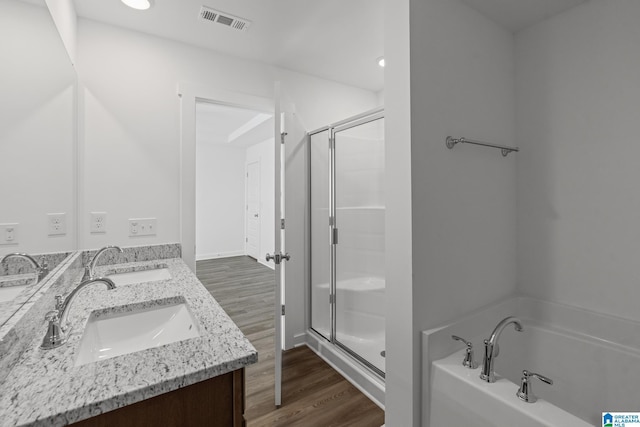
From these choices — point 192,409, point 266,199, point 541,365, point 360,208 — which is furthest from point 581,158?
point 266,199

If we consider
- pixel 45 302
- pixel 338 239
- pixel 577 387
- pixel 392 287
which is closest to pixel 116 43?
pixel 45 302

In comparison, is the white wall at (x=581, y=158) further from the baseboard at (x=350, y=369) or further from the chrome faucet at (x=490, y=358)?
the baseboard at (x=350, y=369)

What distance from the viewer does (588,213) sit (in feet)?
5.08

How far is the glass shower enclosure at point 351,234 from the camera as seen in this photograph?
2.29 metres

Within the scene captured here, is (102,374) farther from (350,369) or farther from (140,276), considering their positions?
(350,369)

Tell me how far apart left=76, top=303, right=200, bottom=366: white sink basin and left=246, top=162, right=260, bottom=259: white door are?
4763 mm

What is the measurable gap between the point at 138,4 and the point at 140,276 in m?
1.63

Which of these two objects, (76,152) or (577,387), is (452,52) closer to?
(577,387)

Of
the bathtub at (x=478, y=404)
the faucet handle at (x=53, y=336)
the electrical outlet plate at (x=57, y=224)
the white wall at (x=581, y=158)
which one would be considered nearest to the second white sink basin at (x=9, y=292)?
the faucet handle at (x=53, y=336)

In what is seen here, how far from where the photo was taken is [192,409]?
2.66 feet

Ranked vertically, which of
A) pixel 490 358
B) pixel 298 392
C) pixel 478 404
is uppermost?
pixel 490 358

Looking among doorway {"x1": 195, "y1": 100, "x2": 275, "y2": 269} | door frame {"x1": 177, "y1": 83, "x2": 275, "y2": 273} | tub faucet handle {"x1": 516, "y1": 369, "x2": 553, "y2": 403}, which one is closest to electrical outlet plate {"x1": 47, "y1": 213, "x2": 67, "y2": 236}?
door frame {"x1": 177, "y1": 83, "x2": 275, "y2": 273}

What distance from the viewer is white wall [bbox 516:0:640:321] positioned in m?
1.42

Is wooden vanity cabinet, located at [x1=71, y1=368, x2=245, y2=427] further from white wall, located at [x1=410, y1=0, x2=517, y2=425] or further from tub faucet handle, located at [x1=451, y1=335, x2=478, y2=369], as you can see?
tub faucet handle, located at [x1=451, y1=335, x2=478, y2=369]
